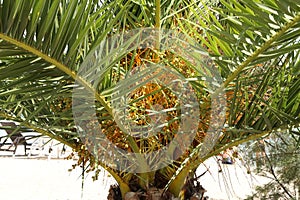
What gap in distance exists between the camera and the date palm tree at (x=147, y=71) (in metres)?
0.59

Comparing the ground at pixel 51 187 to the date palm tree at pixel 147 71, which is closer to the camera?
the date palm tree at pixel 147 71

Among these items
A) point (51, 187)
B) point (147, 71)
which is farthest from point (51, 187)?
point (147, 71)

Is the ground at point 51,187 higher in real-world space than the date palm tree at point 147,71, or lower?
lower

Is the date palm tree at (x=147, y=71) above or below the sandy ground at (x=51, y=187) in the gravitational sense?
above

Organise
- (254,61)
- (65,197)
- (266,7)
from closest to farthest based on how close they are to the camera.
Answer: (266,7) → (254,61) → (65,197)

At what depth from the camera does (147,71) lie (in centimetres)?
71

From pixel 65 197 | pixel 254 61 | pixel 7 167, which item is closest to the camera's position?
pixel 254 61

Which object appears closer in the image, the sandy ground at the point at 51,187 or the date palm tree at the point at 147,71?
the date palm tree at the point at 147,71

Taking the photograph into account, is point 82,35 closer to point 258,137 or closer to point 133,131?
point 133,131

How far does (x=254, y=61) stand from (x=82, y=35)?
0.99ft

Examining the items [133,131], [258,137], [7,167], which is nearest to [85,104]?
[133,131]

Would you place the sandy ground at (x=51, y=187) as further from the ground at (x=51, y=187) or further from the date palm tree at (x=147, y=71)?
the date palm tree at (x=147, y=71)

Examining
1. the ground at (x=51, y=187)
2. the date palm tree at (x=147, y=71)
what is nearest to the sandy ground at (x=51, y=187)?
the ground at (x=51, y=187)

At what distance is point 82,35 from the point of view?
2.06 feet
